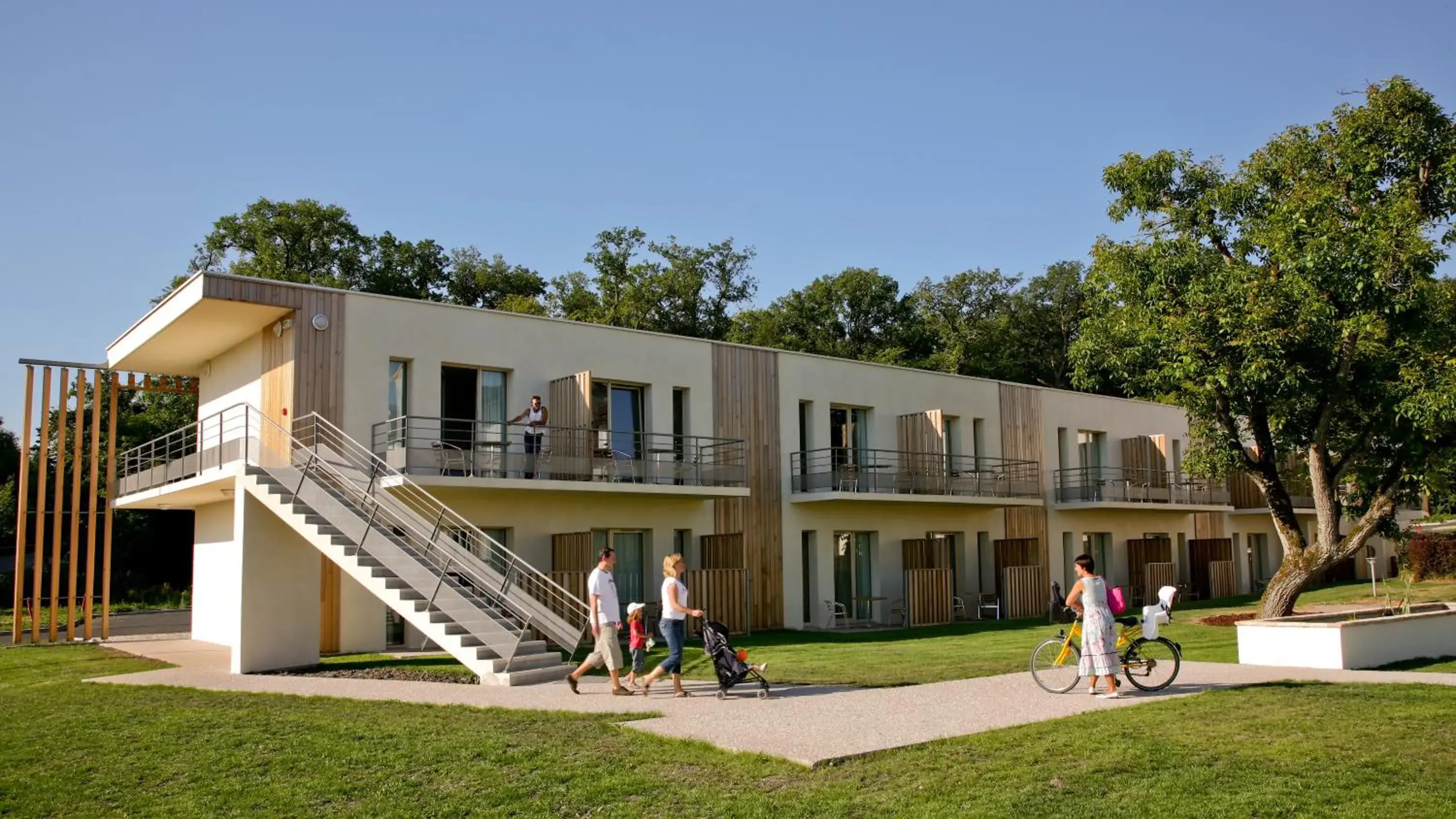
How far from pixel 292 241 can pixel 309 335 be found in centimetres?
2395

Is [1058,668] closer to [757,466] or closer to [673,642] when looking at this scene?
[673,642]

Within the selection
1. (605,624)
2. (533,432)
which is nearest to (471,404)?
(533,432)

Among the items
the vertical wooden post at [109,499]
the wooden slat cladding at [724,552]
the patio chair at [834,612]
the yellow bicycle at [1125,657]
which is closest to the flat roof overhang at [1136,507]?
the patio chair at [834,612]

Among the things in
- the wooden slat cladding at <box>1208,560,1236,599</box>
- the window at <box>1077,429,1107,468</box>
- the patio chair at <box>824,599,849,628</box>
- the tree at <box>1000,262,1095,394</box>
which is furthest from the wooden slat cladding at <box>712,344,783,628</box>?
the tree at <box>1000,262,1095,394</box>

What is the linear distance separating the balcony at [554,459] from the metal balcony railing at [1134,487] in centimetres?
1138

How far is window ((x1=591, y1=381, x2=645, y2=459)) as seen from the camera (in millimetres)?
22125

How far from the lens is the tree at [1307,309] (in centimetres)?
1714

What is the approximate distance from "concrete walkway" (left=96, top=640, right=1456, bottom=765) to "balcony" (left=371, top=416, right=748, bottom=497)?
203 inches

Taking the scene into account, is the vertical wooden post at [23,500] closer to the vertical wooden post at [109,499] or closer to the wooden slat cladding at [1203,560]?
the vertical wooden post at [109,499]

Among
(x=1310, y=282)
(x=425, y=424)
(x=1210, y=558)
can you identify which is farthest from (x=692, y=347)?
(x=1210, y=558)

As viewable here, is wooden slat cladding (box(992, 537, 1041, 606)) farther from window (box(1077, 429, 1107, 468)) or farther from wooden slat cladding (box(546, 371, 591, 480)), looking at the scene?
wooden slat cladding (box(546, 371, 591, 480))

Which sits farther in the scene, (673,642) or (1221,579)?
(1221,579)

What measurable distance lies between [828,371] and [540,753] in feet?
Result: 61.2

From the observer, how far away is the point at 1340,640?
1418 cm
